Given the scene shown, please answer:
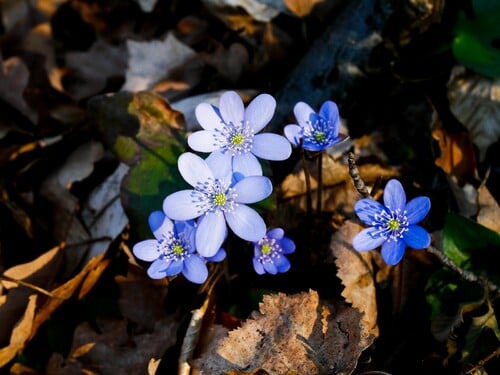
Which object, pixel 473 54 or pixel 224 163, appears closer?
pixel 224 163

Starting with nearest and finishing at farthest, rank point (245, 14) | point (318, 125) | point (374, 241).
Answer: point (374, 241)
point (318, 125)
point (245, 14)

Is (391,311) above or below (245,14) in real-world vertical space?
below

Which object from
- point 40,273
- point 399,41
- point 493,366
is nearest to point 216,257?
point 40,273

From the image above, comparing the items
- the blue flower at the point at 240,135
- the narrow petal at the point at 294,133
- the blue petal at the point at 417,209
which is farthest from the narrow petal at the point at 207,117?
the blue petal at the point at 417,209

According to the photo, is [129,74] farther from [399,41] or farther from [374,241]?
[374,241]

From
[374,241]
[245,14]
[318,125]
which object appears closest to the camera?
[374,241]

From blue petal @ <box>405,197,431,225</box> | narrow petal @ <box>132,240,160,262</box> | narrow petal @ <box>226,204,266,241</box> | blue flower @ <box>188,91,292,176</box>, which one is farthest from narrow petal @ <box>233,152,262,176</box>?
blue petal @ <box>405,197,431,225</box>

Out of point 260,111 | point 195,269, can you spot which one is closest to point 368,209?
point 260,111
